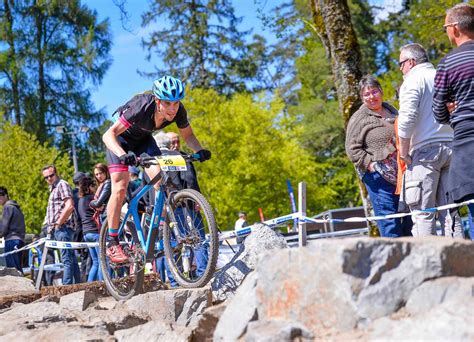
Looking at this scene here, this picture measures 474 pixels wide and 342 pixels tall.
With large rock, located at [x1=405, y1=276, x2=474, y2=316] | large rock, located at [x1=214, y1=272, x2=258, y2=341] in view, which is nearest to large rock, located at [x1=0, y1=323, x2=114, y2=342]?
large rock, located at [x1=214, y1=272, x2=258, y2=341]

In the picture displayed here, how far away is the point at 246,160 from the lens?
32.9 m

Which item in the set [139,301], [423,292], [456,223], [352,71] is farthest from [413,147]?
[352,71]

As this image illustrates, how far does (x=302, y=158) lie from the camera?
3597cm

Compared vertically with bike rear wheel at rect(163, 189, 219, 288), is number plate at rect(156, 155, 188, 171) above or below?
above

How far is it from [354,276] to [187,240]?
335 cm

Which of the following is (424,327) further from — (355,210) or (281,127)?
(281,127)

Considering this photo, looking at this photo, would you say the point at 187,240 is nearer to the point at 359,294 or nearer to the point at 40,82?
the point at 359,294

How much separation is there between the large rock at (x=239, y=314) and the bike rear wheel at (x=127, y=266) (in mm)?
3188

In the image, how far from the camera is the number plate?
659cm

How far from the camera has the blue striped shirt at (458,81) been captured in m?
5.14

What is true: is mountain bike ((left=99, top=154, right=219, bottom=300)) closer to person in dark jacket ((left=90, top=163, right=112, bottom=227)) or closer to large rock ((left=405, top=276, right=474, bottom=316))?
person in dark jacket ((left=90, top=163, right=112, bottom=227))

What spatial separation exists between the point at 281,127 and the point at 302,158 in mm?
1862

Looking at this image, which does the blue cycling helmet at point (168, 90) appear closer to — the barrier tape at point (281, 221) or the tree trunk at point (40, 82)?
the barrier tape at point (281, 221)

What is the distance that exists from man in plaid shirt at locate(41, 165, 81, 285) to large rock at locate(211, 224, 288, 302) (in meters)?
5.39
